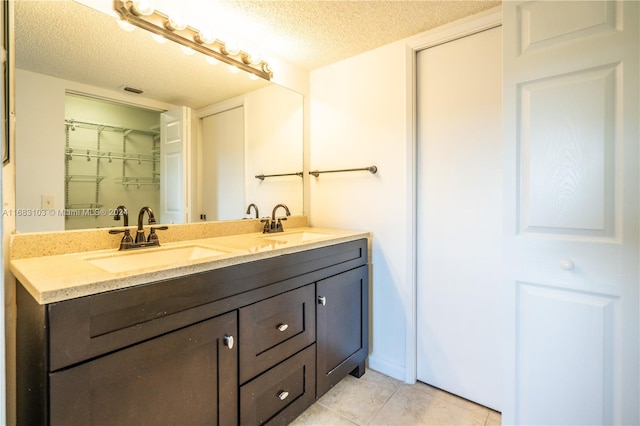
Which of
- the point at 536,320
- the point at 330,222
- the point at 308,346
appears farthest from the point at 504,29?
the point at 308,346

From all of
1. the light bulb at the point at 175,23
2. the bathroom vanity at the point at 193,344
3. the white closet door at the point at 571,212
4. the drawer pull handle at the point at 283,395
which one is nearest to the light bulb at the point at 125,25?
the light bulb at the point at 175,23

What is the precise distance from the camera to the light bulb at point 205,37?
65.6 inches

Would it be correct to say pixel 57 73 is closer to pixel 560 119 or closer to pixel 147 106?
pixel 147 106

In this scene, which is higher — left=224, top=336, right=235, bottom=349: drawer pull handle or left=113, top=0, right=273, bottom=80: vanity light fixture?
left=113, top=0, right=273, bottom=80: vanity light fixture

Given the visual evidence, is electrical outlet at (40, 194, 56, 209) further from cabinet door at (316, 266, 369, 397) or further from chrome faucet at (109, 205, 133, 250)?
cabinet door at (316, 266, 369, 397)

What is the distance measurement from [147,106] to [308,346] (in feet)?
4.80

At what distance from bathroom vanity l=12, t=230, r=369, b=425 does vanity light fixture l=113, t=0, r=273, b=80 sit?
110cm

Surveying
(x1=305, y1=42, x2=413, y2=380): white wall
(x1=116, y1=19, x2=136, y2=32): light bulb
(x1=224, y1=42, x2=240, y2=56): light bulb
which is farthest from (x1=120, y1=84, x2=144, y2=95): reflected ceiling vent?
(x1=305, y1=42, x2=413, y2=380): white wall

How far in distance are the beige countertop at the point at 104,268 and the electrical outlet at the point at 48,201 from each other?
203 millimetres

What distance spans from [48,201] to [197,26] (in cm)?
112

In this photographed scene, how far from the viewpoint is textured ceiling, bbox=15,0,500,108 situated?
1.28 m

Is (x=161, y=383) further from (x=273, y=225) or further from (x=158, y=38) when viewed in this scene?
(x=158, y=38)

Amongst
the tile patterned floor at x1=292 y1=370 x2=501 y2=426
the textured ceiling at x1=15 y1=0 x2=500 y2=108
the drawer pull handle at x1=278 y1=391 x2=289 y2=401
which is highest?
the textured ceiling at x1=15 y1=0 x2=500 y2=108

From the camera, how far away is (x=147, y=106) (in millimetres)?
1604
